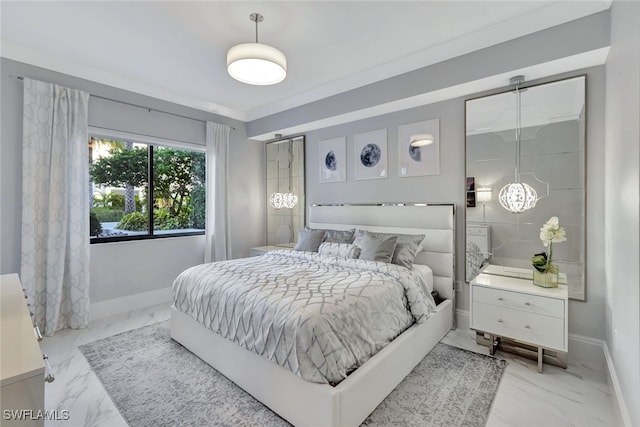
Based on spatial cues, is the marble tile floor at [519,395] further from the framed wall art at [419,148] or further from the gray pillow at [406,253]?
the framed wall art at [419,148]

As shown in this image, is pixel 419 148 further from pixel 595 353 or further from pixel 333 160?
pixel 595 353

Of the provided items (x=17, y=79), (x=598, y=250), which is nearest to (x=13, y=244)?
(x=17, y=79)

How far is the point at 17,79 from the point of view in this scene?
295 cm

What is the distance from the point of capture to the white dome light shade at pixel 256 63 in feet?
7.13

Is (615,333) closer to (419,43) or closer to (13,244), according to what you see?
(419,43)

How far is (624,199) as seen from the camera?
1721 millimetres

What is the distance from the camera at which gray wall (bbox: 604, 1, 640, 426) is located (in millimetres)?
1459

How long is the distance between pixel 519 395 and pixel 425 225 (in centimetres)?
172

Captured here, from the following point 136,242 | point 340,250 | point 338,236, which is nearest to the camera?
point 340,250

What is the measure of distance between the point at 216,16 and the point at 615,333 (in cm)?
373

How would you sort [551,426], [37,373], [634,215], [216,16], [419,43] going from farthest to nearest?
[419,43], [216,16], [551,426], [634,215], [37,373]

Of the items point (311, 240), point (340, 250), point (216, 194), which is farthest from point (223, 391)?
Answer: point (216, 194)

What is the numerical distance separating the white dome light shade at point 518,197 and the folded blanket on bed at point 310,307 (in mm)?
1111

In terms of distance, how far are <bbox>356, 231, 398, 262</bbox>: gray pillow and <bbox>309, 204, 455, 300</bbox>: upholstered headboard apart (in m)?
0.48
